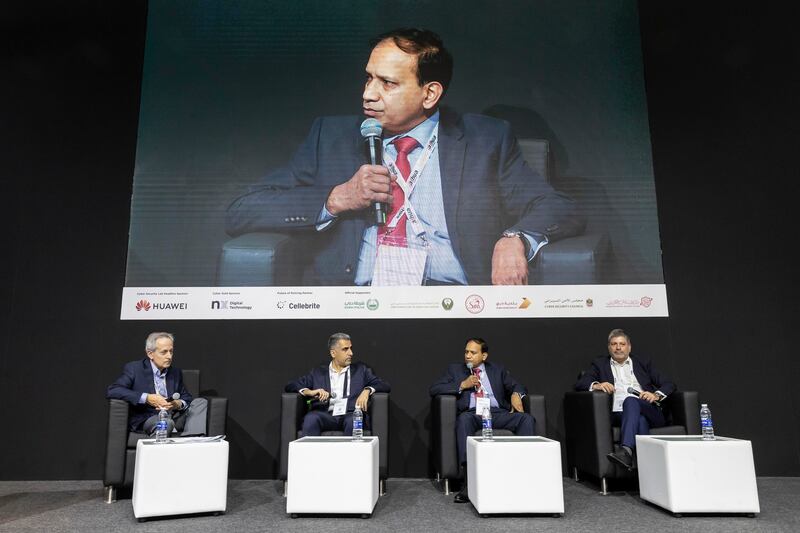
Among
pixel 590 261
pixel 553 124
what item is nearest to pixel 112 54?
pixel 553 124

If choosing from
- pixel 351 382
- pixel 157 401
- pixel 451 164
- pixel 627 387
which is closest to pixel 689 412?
pixel 627 387

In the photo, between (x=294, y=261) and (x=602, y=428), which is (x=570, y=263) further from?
(x=294, y=261)

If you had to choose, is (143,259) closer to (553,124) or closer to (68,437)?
(68,437)

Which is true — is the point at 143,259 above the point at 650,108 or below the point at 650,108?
below

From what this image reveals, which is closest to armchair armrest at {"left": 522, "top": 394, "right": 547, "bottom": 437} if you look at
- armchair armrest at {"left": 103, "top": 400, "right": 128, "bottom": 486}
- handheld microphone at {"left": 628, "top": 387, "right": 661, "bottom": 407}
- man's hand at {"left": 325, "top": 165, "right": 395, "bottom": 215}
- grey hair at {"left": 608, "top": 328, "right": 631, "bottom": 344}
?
handheld microphone at {"left": 628, "top": 387, "right": 661, "bottom": 407}

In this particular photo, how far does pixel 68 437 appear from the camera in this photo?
4203 mm

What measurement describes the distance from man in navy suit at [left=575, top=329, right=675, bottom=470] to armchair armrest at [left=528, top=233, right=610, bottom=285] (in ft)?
1.52

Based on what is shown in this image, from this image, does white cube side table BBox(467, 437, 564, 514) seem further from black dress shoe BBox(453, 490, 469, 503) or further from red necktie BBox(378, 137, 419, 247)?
red necktie BBox(378, 137, 419, 247)

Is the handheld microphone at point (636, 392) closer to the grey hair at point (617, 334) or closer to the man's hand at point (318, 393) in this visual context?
the grey hair at point (617, 334)

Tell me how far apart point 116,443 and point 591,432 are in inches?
107

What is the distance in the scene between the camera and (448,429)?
3.58 meters

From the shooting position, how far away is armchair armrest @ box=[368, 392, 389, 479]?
352 cm

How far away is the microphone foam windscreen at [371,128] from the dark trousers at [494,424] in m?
2.16

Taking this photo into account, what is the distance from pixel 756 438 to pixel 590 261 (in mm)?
1667
